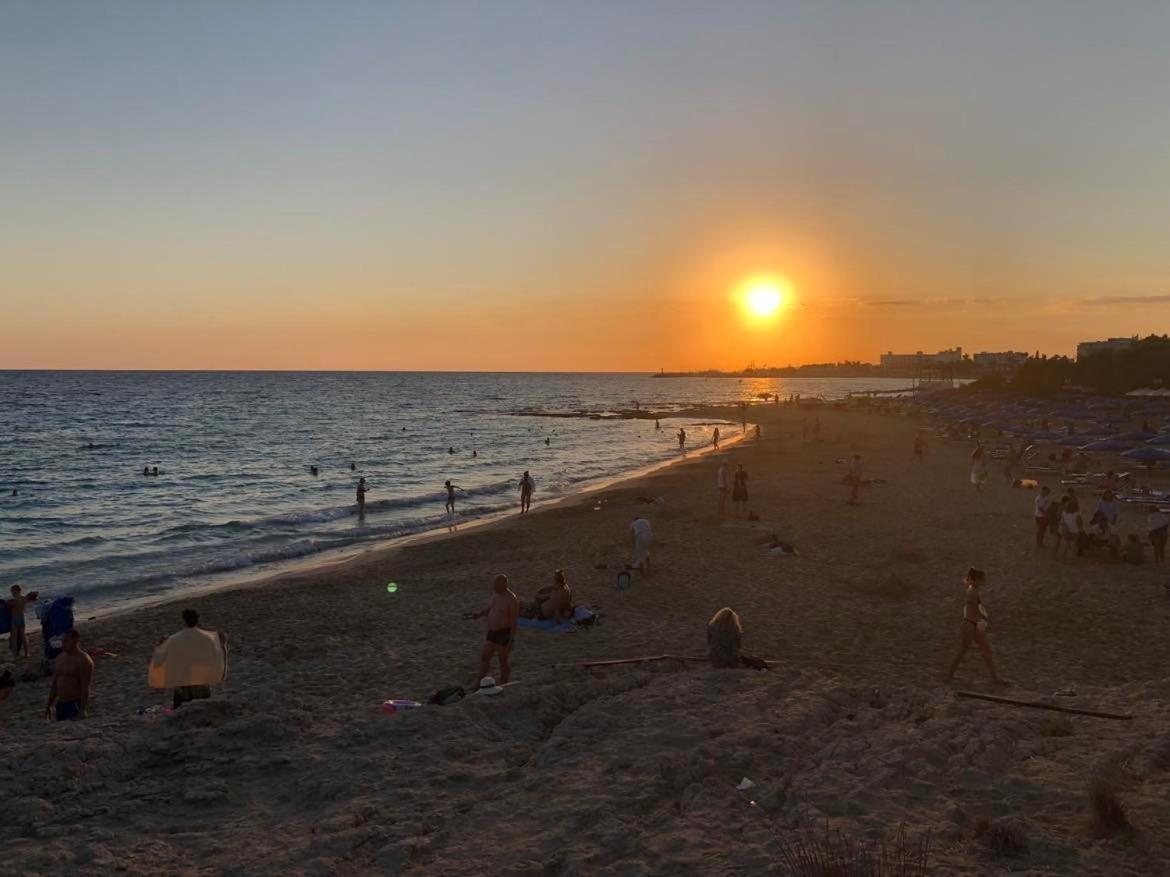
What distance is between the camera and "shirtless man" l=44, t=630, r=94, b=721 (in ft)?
32.8

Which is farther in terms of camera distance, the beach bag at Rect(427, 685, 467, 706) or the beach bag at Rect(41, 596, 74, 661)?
the beach bag at Rect(41, 596, 74, 661)

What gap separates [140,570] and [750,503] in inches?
756

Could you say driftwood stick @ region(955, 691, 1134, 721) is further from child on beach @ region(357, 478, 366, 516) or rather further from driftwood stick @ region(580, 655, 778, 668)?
child on beach @ region(357, 478, 366, 516)

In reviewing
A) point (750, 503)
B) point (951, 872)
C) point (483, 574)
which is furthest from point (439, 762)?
point (750, 503)

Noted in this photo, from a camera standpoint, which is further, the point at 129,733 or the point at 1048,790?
the point at 129,733

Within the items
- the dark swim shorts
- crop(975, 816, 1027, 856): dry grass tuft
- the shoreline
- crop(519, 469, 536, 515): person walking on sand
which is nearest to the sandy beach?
crop(975, 816, 1027, 856): dry grass tuft

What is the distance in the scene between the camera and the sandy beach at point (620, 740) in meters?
6.50

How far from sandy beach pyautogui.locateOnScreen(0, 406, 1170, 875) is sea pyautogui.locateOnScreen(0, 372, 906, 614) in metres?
7.22

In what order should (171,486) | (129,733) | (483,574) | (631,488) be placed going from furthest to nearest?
(171,486)
(631,488)
(483,574)
(129,733)

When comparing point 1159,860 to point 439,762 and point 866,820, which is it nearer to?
point 866,820

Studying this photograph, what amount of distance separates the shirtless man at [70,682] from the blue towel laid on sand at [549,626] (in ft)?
21.3

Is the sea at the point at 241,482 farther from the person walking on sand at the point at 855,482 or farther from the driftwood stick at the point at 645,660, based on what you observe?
the person walking on sand at the point at 855,482

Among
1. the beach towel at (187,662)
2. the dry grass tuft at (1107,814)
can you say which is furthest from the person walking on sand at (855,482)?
the beach towel at (187,662)

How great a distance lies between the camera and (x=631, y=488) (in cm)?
3416
